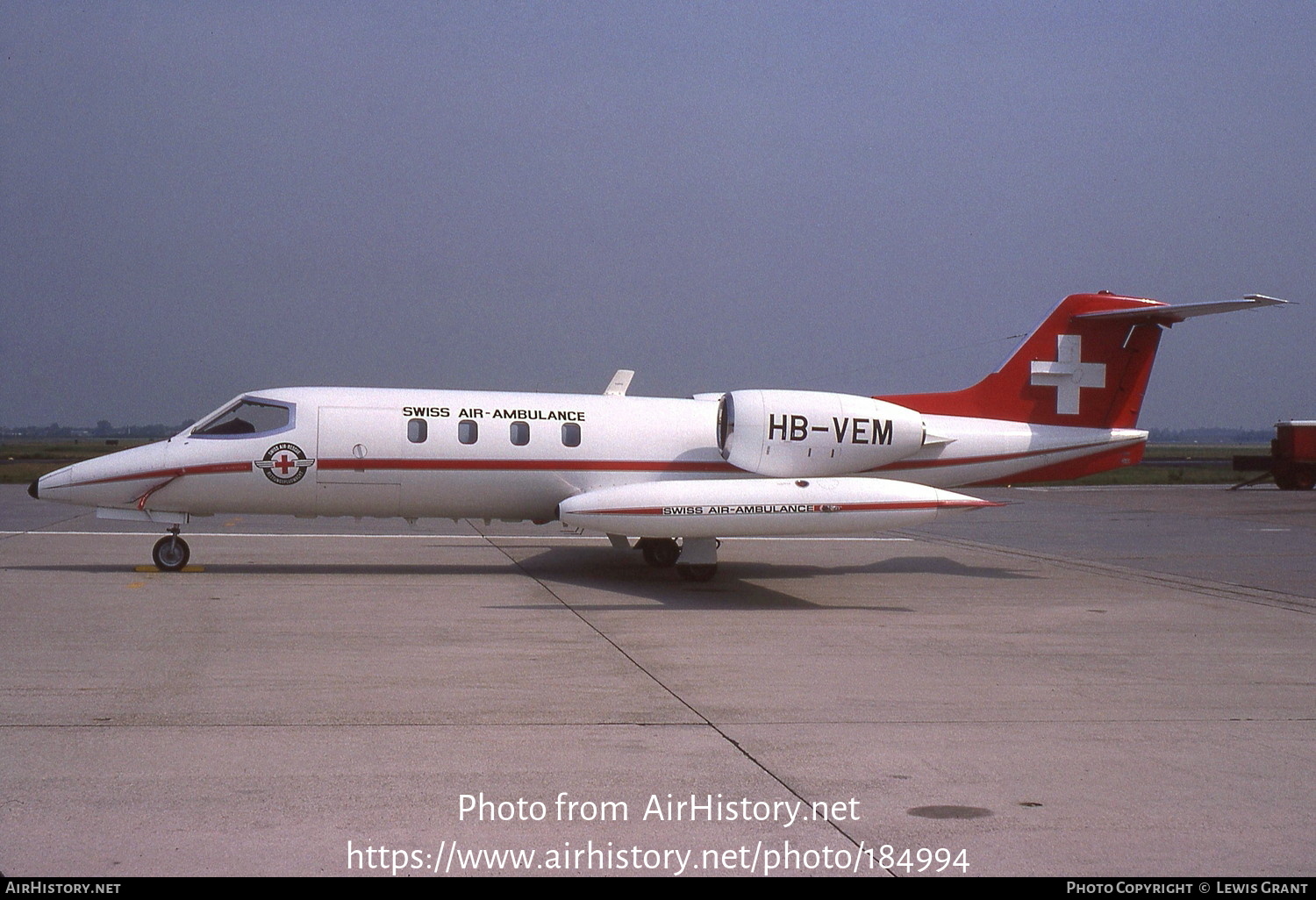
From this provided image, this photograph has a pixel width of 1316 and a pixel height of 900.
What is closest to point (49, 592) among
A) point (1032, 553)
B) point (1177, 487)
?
point (1032, 553)

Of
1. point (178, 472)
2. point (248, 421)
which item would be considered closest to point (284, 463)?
point (248, 421)

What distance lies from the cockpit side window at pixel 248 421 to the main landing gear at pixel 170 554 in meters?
1.53

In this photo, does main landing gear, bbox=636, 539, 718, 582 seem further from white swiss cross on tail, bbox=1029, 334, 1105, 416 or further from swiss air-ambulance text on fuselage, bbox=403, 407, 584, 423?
white swiss cross on tail, bbox=1029, 334, 1105, 416

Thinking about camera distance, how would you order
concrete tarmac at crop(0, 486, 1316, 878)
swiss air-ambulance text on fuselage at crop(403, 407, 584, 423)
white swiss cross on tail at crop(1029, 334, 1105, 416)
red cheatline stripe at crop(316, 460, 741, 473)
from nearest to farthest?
concrete tarmac at crop(0, 486, 1316, 878)
red cheatline stripe at crop(316, 460, 741, 473)
swiss air-ambulance text on fuselage at crop(403, 407, 584, 423)
white swiss cross on tail at crop(1029, 334, 1105, 416)

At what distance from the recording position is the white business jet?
50.6 feet

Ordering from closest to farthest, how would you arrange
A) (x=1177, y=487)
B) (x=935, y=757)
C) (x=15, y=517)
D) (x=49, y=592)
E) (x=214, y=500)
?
1. (x=935, y=757)
2. (x=49, y=592)
3. (x=214, y=500)
4. (x=15, y=517)
5. (x=1177, y=487)

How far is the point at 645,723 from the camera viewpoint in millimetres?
8453

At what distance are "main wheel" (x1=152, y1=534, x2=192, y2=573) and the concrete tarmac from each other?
231mm

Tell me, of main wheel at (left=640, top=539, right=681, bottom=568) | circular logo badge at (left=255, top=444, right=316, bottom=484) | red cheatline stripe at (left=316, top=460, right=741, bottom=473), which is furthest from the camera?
main wheel at (left=640, top=539, right=681, bottom=568)

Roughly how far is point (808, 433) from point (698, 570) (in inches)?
93.7

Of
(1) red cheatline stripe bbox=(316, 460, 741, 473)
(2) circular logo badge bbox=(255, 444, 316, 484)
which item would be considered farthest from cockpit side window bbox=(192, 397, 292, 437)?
(1) red cheatline stripe bbox=(316, 460, 741, 473)
